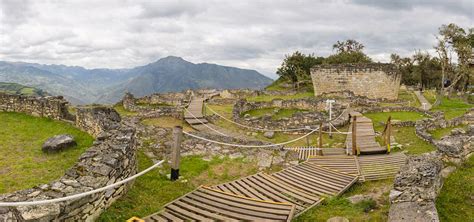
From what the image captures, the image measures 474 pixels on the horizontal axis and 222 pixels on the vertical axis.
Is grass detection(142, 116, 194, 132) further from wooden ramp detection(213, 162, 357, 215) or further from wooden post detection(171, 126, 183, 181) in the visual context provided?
wooden ramp detection(213, 162, 357, 215)

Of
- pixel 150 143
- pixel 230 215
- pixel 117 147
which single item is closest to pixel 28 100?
pixel 150 143

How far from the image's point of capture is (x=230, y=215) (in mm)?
7984

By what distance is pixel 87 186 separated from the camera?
24.2ft

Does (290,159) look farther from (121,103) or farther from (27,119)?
(121,103)

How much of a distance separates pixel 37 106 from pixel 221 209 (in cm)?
1451

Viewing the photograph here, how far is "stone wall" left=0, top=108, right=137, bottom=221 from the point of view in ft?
19.9

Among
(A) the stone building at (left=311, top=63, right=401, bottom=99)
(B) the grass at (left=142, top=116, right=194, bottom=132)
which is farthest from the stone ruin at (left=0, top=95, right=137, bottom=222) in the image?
(A) the stone building at (left=311, top=63, right=401, bottom=99)

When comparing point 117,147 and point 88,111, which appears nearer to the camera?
point 117,147

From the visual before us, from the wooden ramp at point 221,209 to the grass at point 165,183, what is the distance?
683 millimetres

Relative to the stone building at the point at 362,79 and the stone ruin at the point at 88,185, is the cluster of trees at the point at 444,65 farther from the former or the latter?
the stone ruin at the point at 88,185

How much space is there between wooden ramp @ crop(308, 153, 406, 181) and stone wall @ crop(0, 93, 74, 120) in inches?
485

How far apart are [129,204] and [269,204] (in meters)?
3.35

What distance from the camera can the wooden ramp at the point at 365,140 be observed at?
15.5 metres

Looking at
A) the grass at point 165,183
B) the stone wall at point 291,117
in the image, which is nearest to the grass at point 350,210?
the grass at point 165,183
